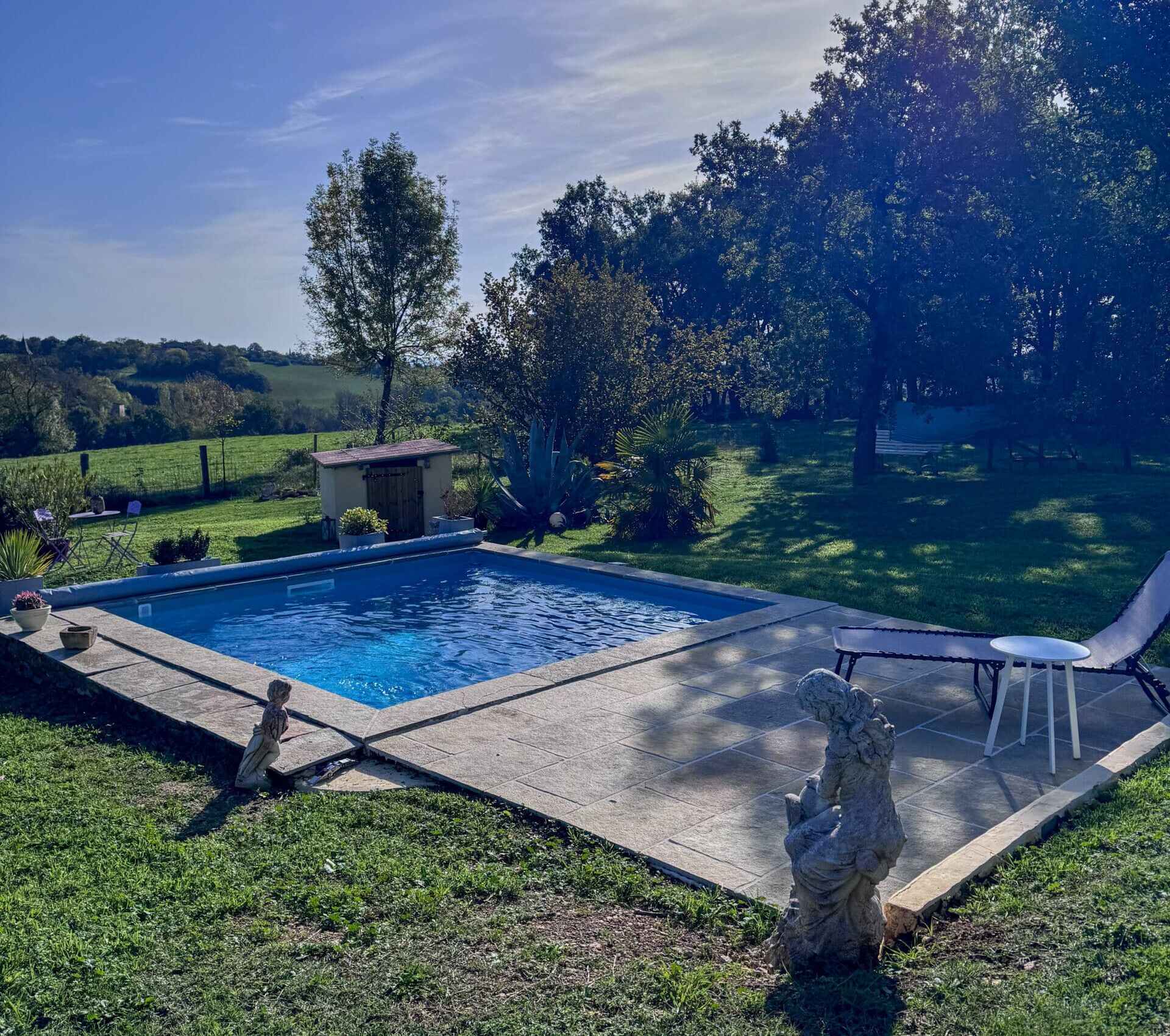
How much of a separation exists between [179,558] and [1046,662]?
11070mm

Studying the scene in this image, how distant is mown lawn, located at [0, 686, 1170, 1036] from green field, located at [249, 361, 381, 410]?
39.7 metres

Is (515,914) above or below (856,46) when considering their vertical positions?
below

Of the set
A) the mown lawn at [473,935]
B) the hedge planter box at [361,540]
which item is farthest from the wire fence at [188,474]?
the mown lawn at [473,935]

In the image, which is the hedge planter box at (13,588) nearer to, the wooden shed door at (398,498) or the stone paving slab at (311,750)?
the stone paving slab at (311,750)

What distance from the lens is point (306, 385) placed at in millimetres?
51938

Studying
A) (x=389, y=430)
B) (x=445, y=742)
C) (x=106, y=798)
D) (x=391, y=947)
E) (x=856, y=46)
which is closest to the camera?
(x=391, y=947)

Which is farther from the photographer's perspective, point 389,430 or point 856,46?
point 389,430

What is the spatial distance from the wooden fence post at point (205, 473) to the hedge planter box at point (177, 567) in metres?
9.02

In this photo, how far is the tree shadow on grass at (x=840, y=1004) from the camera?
11.5ft

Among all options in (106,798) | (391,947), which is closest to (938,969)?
(391,947)

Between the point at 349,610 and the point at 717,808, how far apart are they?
305 inches

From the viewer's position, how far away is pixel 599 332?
19859 mm

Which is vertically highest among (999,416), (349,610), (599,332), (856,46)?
(856,46)

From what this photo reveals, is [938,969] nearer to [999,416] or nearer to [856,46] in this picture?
[856,46]
